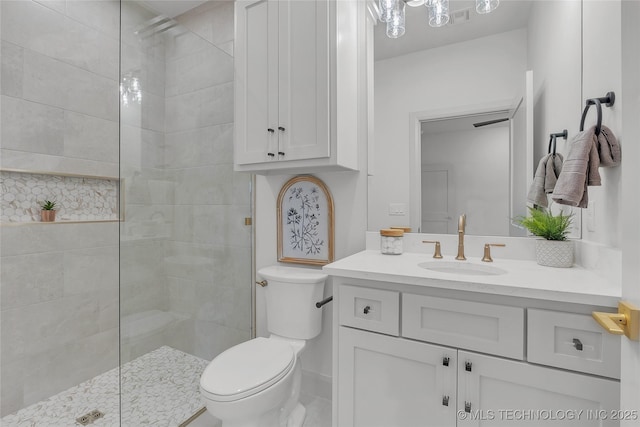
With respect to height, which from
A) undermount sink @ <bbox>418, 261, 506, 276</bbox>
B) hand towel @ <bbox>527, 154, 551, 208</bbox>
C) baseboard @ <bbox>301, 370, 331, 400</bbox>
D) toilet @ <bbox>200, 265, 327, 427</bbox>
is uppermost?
hand towel @ <bbox>527, 154, 551, 208</bbox>

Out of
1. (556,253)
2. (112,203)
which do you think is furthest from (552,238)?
(112,203)

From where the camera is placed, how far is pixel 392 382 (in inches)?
44.3

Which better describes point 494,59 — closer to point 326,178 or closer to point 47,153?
point 326,178

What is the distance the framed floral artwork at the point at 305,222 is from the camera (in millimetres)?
1805

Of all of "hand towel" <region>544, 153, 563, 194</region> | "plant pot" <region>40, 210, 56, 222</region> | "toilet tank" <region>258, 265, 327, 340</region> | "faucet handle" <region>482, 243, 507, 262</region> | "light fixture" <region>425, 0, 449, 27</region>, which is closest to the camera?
"hand towel" <region>544, 153, 563, 194</region>

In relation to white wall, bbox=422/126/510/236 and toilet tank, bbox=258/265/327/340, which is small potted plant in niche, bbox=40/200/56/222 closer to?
toilet tank, bbox=258/265/327/340

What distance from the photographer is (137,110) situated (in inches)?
57.9

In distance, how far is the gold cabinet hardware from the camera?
1.85 feet

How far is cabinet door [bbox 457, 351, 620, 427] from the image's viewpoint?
0.84 metres

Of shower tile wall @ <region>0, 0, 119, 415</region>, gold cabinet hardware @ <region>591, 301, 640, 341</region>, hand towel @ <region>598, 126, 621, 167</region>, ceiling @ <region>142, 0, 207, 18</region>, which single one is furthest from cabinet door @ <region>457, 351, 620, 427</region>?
ceiling @ <region>142, 0, 207, 18</region>

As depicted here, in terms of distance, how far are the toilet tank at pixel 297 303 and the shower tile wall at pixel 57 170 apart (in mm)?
1280

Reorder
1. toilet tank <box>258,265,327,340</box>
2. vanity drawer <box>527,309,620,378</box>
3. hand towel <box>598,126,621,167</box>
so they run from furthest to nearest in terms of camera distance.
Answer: toilet tank <box>258,265,327,340</box>, hand towel <box>598,126,621,167</box>, vanity drawer <box>527,309,620,378</box>

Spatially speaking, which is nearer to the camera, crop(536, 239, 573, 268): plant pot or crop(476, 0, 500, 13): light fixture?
crop(536, 239, 573, 268): plant pot

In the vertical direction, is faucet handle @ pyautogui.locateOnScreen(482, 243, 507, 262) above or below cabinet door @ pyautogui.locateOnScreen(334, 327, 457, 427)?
above
